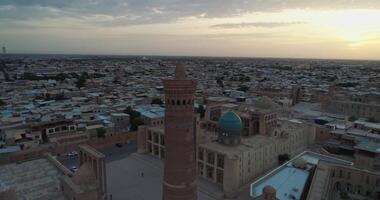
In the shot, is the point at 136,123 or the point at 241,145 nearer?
the point at 241,145

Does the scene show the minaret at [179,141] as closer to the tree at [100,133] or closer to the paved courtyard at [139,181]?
the paved courtyard at [139,181]

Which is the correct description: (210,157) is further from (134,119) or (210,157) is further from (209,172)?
(134,119)

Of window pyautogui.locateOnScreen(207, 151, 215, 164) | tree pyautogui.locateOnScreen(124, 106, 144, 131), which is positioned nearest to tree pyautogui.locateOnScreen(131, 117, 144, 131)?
tree pyautogui.locateOnScreen(124, 106, 144, 131)

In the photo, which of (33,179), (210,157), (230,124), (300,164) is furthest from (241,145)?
(33,179)

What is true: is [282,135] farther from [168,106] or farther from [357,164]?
[168,106]

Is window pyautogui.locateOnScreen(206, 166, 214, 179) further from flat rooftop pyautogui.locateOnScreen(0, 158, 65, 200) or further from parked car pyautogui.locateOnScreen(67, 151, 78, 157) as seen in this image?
parked car pyautogui.locateOnScreen(67, 151, 78, 157)
